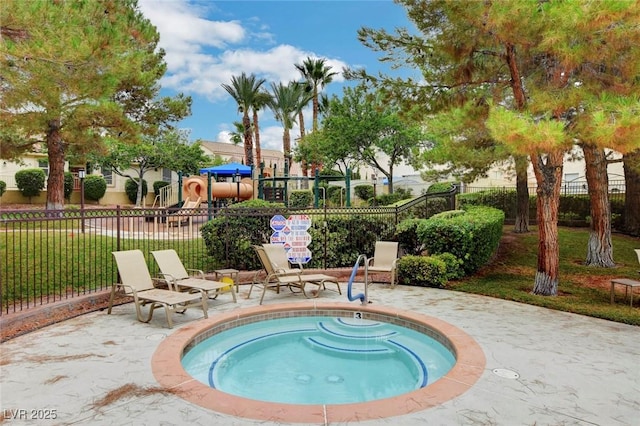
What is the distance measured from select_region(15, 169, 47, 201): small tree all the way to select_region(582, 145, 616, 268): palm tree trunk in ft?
103

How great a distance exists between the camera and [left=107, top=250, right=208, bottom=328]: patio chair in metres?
6.19

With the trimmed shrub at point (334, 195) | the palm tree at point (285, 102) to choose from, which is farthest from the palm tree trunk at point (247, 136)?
the trimmed shrub at point (334, 195)

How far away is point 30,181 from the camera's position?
1078 inches

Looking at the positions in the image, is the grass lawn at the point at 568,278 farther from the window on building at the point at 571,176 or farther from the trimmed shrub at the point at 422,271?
the window on building at the point at 571,176

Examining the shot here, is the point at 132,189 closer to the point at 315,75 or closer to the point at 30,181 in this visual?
the point at 30,181

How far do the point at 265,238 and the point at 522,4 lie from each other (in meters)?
7.20

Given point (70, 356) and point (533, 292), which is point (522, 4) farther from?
point (70, 356)

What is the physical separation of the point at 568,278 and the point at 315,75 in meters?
30.2

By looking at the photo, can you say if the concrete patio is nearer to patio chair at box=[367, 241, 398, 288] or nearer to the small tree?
patio chair at box=[367, 241, 398, 288]

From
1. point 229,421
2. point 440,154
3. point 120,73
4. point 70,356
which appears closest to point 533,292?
point 440,154

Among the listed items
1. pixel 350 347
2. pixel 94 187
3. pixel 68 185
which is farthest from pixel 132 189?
pixel 350 347

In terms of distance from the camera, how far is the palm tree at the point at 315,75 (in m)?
35.7

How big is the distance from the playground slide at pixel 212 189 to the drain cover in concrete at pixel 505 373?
731 inches

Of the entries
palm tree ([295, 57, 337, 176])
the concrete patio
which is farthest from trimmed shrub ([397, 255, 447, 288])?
palm tree ([295, 57, 337, 176])
